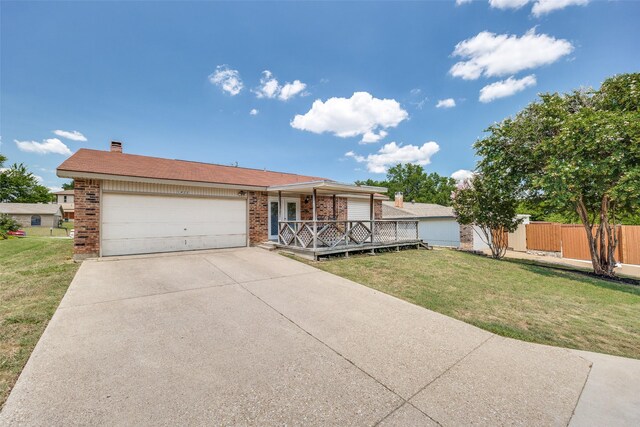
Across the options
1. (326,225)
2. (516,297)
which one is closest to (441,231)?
(326,225)

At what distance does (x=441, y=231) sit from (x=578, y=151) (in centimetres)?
1267

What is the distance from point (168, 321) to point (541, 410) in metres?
4.69

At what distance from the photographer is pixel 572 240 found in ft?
49.6

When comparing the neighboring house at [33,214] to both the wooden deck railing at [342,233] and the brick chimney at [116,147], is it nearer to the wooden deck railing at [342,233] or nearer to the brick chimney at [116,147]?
the brick chimney at [116,147]

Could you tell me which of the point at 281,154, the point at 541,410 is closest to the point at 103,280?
the point at 541,410

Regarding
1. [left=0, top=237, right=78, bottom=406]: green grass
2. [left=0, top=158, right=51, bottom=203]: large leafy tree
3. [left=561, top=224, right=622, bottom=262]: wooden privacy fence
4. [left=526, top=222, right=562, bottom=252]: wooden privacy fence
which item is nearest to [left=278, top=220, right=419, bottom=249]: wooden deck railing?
[left=0, top=237, right=78, bottom=406]: green grass

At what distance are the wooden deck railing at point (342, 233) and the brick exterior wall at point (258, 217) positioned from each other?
0.86 metres

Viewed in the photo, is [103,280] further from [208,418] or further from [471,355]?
[471,355]

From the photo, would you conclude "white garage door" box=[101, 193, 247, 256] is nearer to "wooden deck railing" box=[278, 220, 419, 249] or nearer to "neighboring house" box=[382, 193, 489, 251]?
"wooden deck railing" box=[278, 220, 419, 249]

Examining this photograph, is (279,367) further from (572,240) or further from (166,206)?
(572,240)

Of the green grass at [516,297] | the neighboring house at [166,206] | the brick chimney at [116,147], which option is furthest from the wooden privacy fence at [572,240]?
the brick chimney at [116,147]

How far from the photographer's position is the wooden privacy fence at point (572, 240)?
1273 centimetres

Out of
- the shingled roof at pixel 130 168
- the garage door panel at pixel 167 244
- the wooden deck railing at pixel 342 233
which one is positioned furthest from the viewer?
the wooden deck railing at pixel 342 233

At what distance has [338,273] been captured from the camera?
7.32 m
